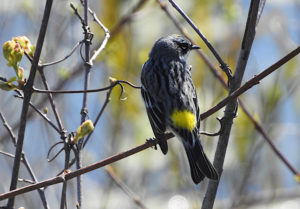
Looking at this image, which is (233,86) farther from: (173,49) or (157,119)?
(173,49)

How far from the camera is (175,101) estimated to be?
388cm

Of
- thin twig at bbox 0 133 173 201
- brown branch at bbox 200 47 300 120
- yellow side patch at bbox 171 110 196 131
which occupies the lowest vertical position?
brown branch at bbox 200 47 300 120

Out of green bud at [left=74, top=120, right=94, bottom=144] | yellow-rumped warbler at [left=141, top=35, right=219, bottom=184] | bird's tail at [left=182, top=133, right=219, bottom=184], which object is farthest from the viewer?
yellow-rumped warbler at [left=141, top=35, right=219, bottom=184]

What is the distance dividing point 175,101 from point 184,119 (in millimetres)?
224

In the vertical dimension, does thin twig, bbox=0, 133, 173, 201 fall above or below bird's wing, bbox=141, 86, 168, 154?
below

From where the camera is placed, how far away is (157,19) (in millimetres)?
8305

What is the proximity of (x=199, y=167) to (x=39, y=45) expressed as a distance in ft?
5.18

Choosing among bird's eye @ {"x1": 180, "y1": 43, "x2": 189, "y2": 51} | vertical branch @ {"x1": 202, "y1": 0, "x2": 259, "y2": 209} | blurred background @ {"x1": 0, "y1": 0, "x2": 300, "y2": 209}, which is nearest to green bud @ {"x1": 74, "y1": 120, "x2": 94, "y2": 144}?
vertical branch @ {"x1": 202, "y1": 0, "x2": 259, "y2": 209}

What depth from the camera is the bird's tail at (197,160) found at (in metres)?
3.39

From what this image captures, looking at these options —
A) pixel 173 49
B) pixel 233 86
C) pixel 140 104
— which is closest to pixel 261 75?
pixel 233 86

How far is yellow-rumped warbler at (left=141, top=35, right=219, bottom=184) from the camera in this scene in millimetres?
3642

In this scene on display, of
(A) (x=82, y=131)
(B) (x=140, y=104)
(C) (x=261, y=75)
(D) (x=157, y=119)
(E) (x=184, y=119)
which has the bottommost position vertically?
(C) (x=261, y=75)

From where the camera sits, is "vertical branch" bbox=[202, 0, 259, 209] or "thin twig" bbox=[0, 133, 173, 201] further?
"vertical branch" bbox=[202, 0, 259, 209]

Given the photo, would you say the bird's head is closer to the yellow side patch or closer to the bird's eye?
the bird's eye
